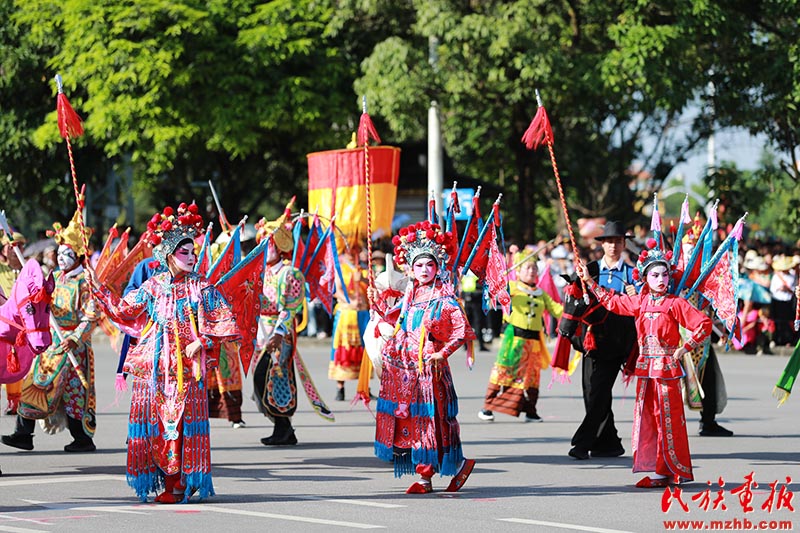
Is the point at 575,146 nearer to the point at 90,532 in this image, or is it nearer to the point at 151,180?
the point at 151,180

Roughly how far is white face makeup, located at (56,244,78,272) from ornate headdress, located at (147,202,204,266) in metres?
2.59

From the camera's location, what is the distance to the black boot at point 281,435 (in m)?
12.6

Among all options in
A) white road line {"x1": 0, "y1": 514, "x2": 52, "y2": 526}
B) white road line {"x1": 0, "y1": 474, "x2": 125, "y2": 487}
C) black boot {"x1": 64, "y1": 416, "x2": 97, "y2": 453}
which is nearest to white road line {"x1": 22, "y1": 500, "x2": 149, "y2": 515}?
white road line {"x1": 0, "y1": 514, "x2": 52, "y2": 526}

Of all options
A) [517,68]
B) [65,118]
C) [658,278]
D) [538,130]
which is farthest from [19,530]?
[517,68]

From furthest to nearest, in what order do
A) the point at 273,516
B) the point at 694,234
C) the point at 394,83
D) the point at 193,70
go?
1. the point at 193,70
2. the point at 394,83
3. the point at 694,234
4. the point at 273,516

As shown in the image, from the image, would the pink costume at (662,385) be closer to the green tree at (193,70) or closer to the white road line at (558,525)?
the white road line at (558,525)

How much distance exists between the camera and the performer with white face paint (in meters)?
12.1

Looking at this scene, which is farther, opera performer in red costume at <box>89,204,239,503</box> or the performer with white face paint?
the performer with white face paint

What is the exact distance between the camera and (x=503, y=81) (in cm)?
2516

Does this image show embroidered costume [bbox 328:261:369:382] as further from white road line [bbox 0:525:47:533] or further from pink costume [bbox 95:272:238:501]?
white road line [bbox 0:525:47:533]

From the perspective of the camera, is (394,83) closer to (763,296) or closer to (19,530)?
(763,296)

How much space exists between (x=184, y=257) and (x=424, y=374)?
5.65 ft

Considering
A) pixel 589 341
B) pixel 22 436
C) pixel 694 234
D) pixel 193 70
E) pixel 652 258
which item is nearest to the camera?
pixel 652 258

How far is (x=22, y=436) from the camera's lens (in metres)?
12.1
